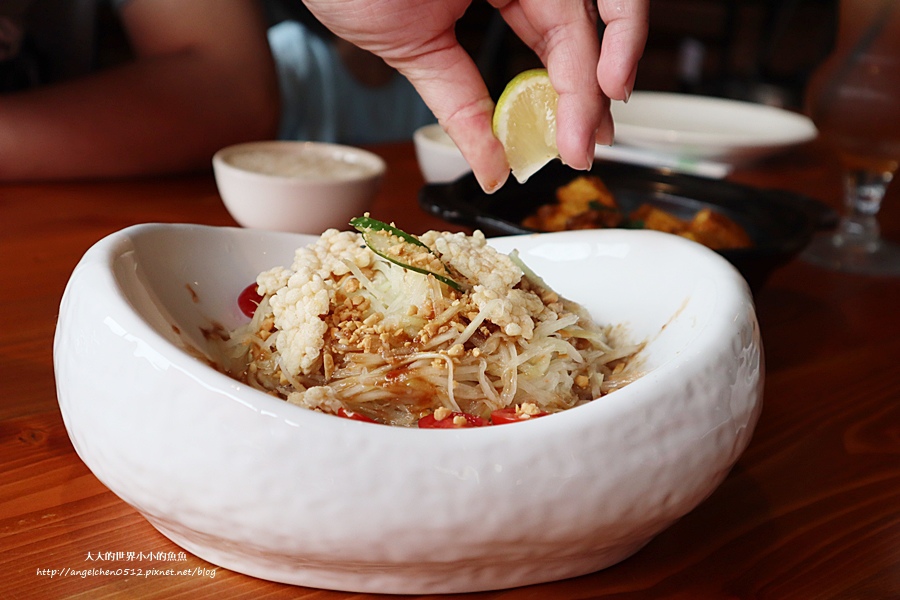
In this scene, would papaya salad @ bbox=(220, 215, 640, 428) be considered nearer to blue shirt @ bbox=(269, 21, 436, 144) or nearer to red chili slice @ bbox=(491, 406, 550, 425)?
red chili slice @ bbox=(491, 406, 550, 425)

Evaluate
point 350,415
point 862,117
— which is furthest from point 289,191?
point 862,117

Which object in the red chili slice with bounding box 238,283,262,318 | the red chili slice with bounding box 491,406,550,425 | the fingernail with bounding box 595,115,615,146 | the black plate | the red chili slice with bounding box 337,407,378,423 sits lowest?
the black plate

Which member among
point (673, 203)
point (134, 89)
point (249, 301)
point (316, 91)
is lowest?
point (316, 91)

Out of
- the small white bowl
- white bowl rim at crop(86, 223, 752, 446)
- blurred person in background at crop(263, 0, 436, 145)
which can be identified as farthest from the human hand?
blurred person in background at crop(263, 0, 436, 145)

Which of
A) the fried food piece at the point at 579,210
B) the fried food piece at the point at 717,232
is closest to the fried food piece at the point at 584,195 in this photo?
the fried food piece at the point at 579,210

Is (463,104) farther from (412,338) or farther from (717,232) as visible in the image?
(717,232)

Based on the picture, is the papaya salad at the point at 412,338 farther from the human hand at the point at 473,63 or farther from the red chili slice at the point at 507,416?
the human hand at the point at 473,63
